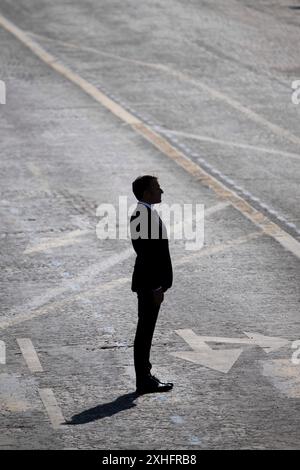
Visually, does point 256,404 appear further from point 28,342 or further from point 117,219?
point 117,219

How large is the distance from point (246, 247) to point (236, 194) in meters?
2.73

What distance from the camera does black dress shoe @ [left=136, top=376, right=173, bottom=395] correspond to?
492 inches

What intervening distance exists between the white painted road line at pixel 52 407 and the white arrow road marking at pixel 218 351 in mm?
1594

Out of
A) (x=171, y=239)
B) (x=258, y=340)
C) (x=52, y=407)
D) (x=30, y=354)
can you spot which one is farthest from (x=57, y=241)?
(x=52, y=407)

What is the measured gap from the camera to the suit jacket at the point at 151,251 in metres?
12.5

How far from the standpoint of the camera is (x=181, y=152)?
74.3 feet

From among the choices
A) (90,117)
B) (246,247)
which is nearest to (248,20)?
(90,117)

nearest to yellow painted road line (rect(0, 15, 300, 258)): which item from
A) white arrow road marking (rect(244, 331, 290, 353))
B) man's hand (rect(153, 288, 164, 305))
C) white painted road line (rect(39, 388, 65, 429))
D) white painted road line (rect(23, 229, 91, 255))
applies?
white painted road line (rect(23, 229, 91, 255))

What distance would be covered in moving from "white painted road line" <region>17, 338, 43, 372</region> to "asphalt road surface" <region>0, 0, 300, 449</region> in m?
0.03

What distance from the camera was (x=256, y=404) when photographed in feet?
39.9

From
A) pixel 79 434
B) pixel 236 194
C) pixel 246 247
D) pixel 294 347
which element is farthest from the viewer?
pixel 236 194

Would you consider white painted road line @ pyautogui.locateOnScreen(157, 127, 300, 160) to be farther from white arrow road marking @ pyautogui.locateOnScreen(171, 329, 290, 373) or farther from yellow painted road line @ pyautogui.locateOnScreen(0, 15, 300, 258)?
white arrow road marking @ pyautogui.locateOnScreen(171, 329, 290, 373)

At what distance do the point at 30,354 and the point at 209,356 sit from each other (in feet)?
5.95
